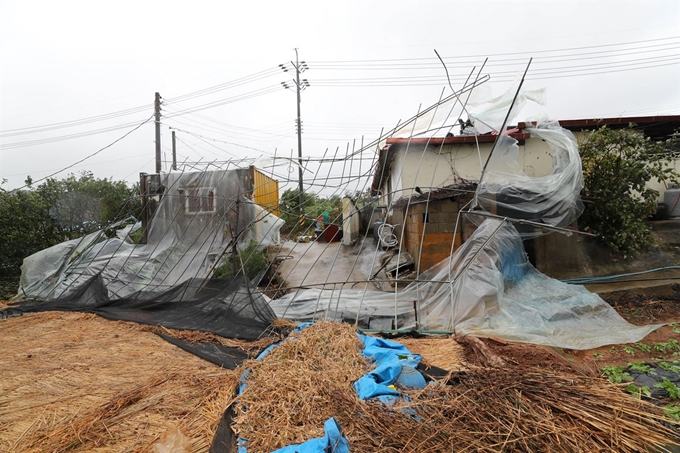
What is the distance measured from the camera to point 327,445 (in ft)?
6.46

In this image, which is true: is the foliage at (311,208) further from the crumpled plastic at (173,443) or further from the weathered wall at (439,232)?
the crumpled plastic at (173,443)

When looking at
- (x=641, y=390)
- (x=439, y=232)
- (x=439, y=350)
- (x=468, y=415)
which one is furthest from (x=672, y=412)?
(x=439, y=232)

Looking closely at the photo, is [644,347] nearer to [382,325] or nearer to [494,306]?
[494,306]

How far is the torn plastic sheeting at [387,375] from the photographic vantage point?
2.49 metres

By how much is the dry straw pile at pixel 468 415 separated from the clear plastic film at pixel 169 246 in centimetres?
547

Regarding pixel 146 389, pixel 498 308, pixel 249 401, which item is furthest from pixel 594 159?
pixel 146 389

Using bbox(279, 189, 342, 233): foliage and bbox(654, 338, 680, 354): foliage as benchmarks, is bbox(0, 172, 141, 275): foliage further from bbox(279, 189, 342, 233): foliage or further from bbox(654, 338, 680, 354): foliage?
bbox(654, 338, 680, 354): foliage

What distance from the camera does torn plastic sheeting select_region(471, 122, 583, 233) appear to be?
17.3ft

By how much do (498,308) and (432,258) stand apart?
1.84m

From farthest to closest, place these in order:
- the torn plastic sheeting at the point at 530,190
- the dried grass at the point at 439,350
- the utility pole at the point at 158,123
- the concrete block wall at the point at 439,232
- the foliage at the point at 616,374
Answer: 1. the utility pole at the point at 158,123
2. the concrete block wall at the point at 439,232
3. the torn plastic sheeting at the point at 530,190
4. the dried grass at the point at 439,350
5. the foliage at the point at 616,374

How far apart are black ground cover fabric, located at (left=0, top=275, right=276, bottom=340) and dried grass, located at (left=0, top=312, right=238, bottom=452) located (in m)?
0.64

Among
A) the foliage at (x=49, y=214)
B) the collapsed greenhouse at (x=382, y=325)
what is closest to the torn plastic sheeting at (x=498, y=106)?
the collapsed greenhouse at (x=382, y=325)

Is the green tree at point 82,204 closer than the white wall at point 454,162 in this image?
No

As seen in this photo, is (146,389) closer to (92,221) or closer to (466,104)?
(466,104)
